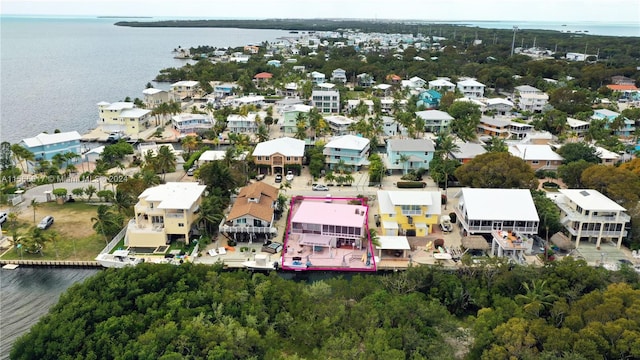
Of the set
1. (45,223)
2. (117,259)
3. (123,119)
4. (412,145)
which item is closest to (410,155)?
(412,145)

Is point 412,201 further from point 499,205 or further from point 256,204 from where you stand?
point 256,204

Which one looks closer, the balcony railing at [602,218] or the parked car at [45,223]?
the balcony railing at [602,218]

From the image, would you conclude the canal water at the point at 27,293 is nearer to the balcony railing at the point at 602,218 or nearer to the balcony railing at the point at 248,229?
the balcony railing at the point at 248,229

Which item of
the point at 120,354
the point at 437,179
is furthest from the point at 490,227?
the point at 120,354

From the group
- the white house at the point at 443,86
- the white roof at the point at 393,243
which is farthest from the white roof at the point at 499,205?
A: the white house at the point at 443,86

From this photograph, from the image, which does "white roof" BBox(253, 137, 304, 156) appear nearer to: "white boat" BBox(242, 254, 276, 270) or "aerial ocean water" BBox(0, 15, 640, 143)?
"white boat" BBox(242, 254, 276, 270)

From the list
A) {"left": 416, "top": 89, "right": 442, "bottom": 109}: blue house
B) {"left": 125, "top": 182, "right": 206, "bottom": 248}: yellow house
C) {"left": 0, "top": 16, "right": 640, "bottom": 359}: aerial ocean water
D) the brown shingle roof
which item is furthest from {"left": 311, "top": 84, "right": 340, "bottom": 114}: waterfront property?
{"left": 125, "top": 182, "right": 206, "bottom": 248}: yellow house

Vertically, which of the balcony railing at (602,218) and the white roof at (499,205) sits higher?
the white roof at (499,205)
